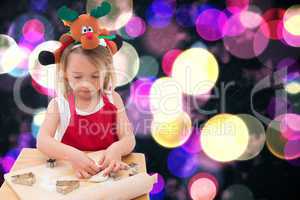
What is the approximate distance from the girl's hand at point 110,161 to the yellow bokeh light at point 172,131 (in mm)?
445

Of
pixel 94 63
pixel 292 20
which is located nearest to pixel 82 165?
pixel 94 63

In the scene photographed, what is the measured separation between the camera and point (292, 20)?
1.55 metres

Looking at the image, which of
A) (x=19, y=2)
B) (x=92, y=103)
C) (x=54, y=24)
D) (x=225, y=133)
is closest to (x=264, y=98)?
(x=225, y=133)

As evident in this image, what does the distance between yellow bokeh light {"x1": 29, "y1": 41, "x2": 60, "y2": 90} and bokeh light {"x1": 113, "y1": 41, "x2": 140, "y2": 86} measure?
22cm

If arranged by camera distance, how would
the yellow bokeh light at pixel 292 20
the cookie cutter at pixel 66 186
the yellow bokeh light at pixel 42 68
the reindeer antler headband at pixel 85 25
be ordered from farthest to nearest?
the yellow bokeh light at pixel 292 20 < the yellow bokeh light at pixel 42 68 < the reindeer antler headband at pixel 85 25 < the cookie cutter at pixel 66 186

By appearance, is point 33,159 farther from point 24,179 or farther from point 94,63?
point 94,63

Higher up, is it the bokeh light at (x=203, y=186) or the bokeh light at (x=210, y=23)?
the bokeh light at (x=210, y=23)

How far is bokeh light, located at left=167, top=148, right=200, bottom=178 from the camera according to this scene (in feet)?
5.13

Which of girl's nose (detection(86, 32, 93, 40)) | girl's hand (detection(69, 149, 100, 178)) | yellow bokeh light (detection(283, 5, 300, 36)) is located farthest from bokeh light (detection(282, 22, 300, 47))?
girl's hand (detection(69, 149, 100, 178))

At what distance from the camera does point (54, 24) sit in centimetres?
144

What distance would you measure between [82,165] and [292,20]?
0.98 meters

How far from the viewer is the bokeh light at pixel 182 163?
1.56 m

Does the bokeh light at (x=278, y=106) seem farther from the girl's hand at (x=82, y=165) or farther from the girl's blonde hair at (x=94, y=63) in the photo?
the girl's hand at (x=82, y=165)

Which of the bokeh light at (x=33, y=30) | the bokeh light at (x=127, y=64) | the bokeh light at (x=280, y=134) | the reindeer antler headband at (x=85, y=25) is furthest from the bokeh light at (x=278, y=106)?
the bokeh light at (x=33, y=30)
